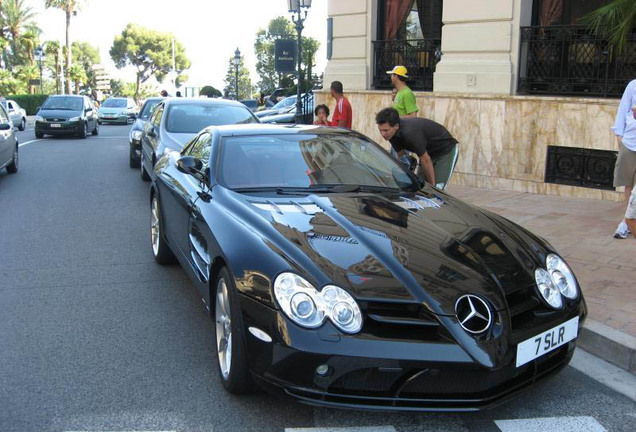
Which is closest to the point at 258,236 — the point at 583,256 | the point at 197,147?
the point at 197,147

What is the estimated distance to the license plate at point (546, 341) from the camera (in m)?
3.15

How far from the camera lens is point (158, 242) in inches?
245

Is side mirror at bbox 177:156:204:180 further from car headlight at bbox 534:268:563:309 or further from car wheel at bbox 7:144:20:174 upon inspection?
car wheel at bbox 7:144:20:174

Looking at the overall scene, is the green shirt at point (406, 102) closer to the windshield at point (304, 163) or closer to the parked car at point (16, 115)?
the windshield at point (304, 163)

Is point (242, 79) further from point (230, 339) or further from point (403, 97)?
point (230, 339)

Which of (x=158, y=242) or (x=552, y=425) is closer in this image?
(x=552, y=425)

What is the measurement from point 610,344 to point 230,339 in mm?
2367

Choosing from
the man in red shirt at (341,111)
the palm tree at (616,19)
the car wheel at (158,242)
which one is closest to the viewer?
the car wheel at (158,242)

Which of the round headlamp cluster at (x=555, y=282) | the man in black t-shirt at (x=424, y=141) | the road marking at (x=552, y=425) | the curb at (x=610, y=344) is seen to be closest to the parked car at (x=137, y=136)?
the man in black t-shirt at (x=424, y=141)

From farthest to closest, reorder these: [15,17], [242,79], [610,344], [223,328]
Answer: [242,79] → [15,17] → [610,344] → [223,328]

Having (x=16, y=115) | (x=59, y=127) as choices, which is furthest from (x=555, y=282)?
(x=16, y=115)

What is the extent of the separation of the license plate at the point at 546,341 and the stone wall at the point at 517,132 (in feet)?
21.3

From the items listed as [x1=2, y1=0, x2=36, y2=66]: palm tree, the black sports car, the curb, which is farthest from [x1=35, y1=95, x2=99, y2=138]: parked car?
[x1=2, y1=0, x2=36, y2=66]: palm tree

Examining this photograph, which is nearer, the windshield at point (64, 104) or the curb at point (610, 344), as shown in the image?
the curb at point (610, 344)
